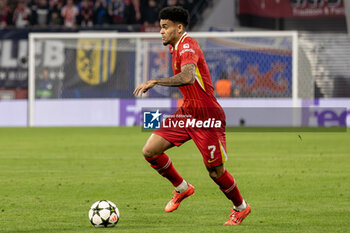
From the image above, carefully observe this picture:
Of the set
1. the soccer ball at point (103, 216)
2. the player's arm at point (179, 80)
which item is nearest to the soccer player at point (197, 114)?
the player's arm at point (179, 80)

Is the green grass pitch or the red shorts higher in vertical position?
the red shorts

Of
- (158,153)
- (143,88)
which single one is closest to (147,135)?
(158,153)

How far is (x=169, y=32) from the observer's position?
674 centimetres

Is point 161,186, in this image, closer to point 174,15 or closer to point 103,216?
point 103,216

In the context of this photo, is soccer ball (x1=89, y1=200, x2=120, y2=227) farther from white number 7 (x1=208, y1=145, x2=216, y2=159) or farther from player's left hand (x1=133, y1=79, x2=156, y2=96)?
player's left hand (x1=133, y1=79, x2=156, y2=96)

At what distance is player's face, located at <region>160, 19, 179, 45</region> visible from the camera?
6730 millimetres

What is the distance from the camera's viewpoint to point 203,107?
6.80m

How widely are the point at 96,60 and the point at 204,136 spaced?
1821 centimetres

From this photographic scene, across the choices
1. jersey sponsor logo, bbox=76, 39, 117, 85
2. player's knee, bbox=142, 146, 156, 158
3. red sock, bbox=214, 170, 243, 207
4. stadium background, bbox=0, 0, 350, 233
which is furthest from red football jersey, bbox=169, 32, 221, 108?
jersey sponsor logo, bbox=76, 39, 117, 85

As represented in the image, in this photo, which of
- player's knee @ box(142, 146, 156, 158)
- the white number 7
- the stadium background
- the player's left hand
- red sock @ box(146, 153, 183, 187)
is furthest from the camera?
the stadium background

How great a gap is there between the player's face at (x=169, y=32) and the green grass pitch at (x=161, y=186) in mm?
1472

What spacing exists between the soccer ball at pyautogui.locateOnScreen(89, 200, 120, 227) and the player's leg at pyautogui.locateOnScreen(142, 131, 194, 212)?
27.3 inches

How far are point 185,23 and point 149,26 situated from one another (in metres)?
21.4

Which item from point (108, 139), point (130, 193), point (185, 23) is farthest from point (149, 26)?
point (185, 23)
